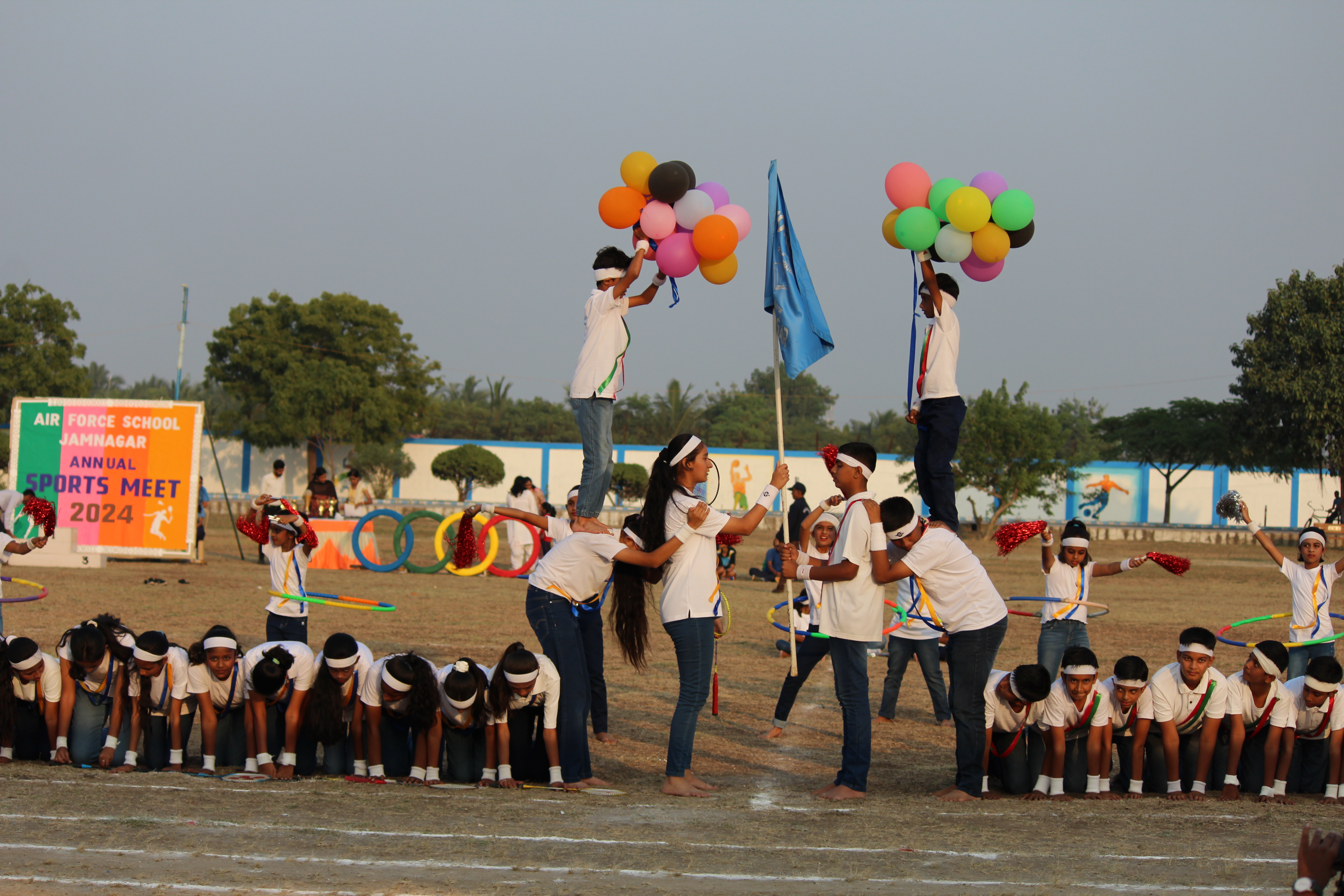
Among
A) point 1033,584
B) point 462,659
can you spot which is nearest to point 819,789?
point 462,659

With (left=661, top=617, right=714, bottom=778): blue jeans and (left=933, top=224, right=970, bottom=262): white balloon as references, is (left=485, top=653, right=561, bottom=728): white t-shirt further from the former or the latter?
(left=933, top=224, right=970, bottom=262): white balloon

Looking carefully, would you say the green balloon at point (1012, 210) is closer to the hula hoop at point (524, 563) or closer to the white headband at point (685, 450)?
the white headband at point (685, 450)

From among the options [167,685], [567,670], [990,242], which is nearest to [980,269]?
[990,242]

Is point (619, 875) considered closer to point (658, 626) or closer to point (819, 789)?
point (819, 789)

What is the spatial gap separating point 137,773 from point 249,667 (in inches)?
33.8

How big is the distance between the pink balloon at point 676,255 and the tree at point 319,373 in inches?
1566

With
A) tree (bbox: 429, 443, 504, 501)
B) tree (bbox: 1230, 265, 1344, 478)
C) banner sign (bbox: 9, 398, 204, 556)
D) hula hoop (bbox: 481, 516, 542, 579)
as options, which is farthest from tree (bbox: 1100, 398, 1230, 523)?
banner sign (bbox: 9, 398, 204, 556)

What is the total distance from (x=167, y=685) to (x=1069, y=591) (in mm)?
6222

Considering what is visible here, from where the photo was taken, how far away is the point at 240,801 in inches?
228

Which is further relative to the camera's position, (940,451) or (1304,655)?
(1304,655)

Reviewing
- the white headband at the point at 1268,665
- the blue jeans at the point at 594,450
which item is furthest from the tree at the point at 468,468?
the white headband at the point at 1268,665

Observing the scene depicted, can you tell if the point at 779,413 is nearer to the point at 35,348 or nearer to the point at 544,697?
the point at 544,697

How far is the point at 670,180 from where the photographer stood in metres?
7.53

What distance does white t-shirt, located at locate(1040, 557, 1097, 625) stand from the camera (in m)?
8.73
